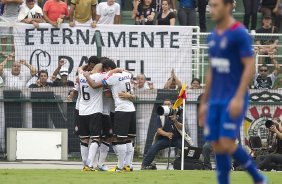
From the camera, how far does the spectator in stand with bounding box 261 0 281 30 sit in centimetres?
2723

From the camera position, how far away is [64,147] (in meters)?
23.8

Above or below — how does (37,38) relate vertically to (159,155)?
above

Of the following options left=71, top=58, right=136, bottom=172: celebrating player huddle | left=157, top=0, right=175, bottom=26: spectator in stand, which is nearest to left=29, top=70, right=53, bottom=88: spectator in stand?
left=157, top=0, right=175, bottom=26: spectator in stand

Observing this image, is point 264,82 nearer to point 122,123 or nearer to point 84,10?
point 84,10

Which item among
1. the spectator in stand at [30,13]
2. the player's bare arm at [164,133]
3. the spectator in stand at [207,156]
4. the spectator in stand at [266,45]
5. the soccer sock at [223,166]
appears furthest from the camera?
the spectator in stand at [30,13]

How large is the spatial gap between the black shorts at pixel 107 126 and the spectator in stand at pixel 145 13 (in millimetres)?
7006

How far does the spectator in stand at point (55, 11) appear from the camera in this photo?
25.2 m

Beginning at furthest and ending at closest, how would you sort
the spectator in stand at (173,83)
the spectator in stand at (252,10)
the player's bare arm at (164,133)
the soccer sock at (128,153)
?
the spectator in stand at (252,10) → the spectator in stand at (173,83) → the player's bare arm at (164,133) → the soccer sock at (128,153)

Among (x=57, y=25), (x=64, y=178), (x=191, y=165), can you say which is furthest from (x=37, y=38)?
(x=64, y=178)

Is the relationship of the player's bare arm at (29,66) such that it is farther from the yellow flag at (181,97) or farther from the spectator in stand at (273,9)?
the spectator in stand at (273,9)

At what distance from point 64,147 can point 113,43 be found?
275 centimetres

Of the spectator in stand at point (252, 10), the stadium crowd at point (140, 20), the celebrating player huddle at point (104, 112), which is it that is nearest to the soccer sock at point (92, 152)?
the celebrating player huddle at point (104, 112)

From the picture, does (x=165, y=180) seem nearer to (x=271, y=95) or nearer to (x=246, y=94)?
(x=246, y=94)

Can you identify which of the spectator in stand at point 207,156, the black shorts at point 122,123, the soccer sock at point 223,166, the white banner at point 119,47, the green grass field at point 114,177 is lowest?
the spectator in stand at point 207,156
